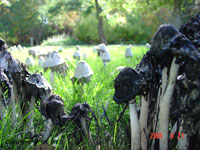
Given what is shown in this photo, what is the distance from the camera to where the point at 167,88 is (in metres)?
0.96

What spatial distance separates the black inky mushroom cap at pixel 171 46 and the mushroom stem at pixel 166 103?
5 cm

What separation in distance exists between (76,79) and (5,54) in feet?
4.29

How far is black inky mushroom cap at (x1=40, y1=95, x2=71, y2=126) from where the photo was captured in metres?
1.19

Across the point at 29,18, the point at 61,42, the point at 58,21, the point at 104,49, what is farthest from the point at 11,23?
the point at 104,49

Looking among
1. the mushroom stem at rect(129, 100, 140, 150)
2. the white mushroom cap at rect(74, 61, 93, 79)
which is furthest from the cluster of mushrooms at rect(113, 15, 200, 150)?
the white mushroom cap at rect(74, 61, 93, 79)

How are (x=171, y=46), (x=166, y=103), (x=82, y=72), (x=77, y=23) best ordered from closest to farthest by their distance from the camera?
1. (x=171, y=46)
2. (x=166, y=103)
3. (x=82, y=72)
4. (x=77, y=23)

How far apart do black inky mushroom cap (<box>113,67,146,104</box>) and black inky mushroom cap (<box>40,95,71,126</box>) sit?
36cm

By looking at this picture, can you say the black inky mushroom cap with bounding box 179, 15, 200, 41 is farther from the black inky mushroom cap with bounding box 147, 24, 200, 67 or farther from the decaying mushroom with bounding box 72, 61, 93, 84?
the decaying mushroom with bounding box 72, 61, 93, 84

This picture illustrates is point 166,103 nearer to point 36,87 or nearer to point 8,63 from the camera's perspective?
point 36,87

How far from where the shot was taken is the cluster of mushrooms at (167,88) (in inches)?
34.0

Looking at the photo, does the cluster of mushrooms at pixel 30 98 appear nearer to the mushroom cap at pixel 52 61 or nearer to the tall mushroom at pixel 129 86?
the tall mushroom at pixel 129 86

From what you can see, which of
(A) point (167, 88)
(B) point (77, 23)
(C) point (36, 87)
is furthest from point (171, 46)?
(B) point (77, 23)

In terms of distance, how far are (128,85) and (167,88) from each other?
200 mm
